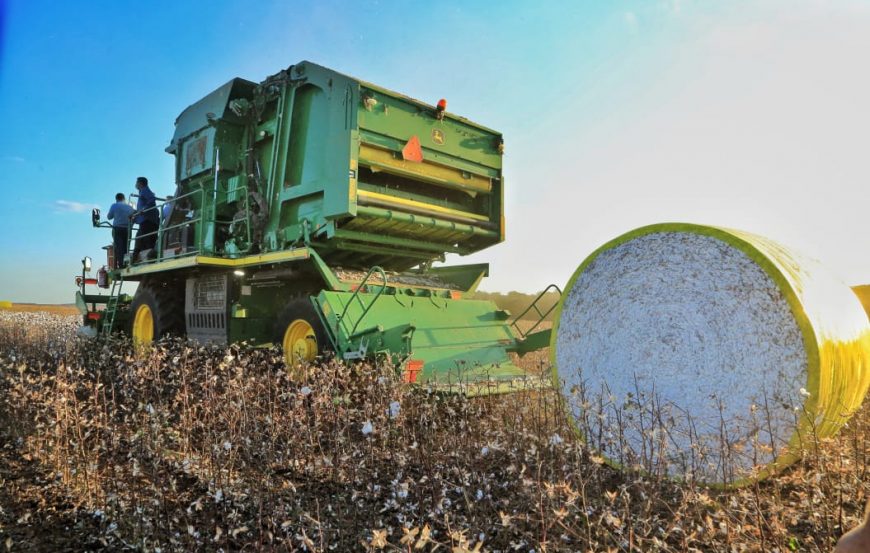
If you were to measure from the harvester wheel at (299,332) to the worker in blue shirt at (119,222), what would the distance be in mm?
4602

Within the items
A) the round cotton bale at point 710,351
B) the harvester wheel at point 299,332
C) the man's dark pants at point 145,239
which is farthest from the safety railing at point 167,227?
the round cotton bale at point 710,351

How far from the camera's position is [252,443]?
394 cm

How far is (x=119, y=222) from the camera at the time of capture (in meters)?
9.31

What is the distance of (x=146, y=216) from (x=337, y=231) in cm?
471

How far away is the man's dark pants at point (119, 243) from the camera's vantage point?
9.35m

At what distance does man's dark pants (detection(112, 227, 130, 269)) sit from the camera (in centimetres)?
935

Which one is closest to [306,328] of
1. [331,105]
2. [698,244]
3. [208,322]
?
[208,322]

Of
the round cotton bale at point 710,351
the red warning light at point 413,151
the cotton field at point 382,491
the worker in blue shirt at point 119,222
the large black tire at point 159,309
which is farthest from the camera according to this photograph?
the worker in blue shirt at point 119,222

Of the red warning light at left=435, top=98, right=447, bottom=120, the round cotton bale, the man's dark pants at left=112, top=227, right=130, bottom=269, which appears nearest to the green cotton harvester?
the red warning light at left=435, top=98, right=447, bottom=120

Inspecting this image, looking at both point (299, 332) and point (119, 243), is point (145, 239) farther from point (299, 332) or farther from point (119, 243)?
point (299, 332)

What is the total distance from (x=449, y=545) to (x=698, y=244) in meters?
2.11

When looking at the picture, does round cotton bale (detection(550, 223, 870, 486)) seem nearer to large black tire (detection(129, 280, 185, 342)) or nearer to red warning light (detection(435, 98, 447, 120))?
red warning light (detection(435, 98, 447, 120))

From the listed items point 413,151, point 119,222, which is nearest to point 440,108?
point 413,151

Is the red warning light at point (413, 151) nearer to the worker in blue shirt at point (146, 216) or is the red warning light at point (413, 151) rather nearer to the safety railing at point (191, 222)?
the safety railing at point (191, 222)
